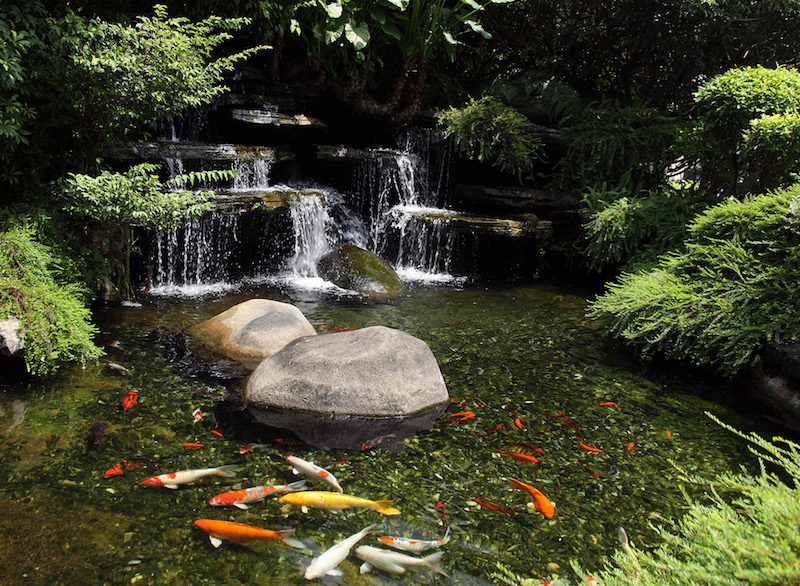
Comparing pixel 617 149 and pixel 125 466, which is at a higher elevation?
pixel 617 149

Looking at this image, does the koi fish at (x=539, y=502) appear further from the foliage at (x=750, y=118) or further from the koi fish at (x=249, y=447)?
the foliage at (x=750, y=118)

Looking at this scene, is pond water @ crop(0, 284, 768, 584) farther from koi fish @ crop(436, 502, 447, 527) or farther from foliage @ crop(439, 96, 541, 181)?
foliage @ crop(439, 96, 541, 181)

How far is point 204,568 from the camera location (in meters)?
2.62

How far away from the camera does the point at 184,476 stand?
10.6ft

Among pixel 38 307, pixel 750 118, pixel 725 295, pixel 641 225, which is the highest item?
pixel 750 118

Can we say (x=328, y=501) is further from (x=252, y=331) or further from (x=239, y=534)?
(x=252, y=331)

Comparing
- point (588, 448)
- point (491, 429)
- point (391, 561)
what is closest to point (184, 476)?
point (391, 561)

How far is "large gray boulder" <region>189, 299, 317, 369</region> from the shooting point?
5219mm

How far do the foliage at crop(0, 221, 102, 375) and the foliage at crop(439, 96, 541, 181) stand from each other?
7.07 m

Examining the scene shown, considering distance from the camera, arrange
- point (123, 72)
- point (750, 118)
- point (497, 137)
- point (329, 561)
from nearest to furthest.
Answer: point (329, 561), point (123, 72), point (750, 118), point (497, 137)

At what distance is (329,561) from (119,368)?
3.14 meters

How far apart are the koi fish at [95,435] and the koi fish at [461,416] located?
2555mm

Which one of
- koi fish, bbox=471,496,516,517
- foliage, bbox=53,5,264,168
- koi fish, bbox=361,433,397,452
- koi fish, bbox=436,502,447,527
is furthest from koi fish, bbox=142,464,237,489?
foliage, bbox=53,5,264,168

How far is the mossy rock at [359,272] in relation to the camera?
26.3 ft
